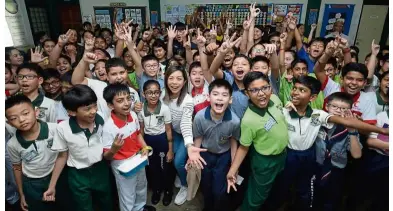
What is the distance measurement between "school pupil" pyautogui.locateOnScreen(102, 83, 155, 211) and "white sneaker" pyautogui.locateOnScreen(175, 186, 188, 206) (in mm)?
481

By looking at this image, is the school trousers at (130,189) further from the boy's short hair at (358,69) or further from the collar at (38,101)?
the boy's short hair at (358,69)

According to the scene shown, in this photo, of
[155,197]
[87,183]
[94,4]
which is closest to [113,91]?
[87,183]

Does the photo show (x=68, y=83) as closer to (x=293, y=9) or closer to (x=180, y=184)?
(x=180, y=184)

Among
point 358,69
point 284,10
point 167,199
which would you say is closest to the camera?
point 358,69

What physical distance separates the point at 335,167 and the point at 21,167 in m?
2.45

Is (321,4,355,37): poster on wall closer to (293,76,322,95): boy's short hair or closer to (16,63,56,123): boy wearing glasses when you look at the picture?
(293,76,322,95): boy's short hair

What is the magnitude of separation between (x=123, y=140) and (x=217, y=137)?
75 cm

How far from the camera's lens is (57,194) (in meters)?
2.16

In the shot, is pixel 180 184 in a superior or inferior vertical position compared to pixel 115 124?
inferior

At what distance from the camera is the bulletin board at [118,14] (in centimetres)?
805

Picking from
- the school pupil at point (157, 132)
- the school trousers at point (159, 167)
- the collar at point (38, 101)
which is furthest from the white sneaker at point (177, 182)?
the collar at point (38, 101)

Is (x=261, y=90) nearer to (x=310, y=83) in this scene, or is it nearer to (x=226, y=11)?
(x=310, y=83)

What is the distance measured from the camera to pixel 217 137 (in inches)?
84.8

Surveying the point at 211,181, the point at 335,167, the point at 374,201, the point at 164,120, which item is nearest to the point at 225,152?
the point at 211,181
